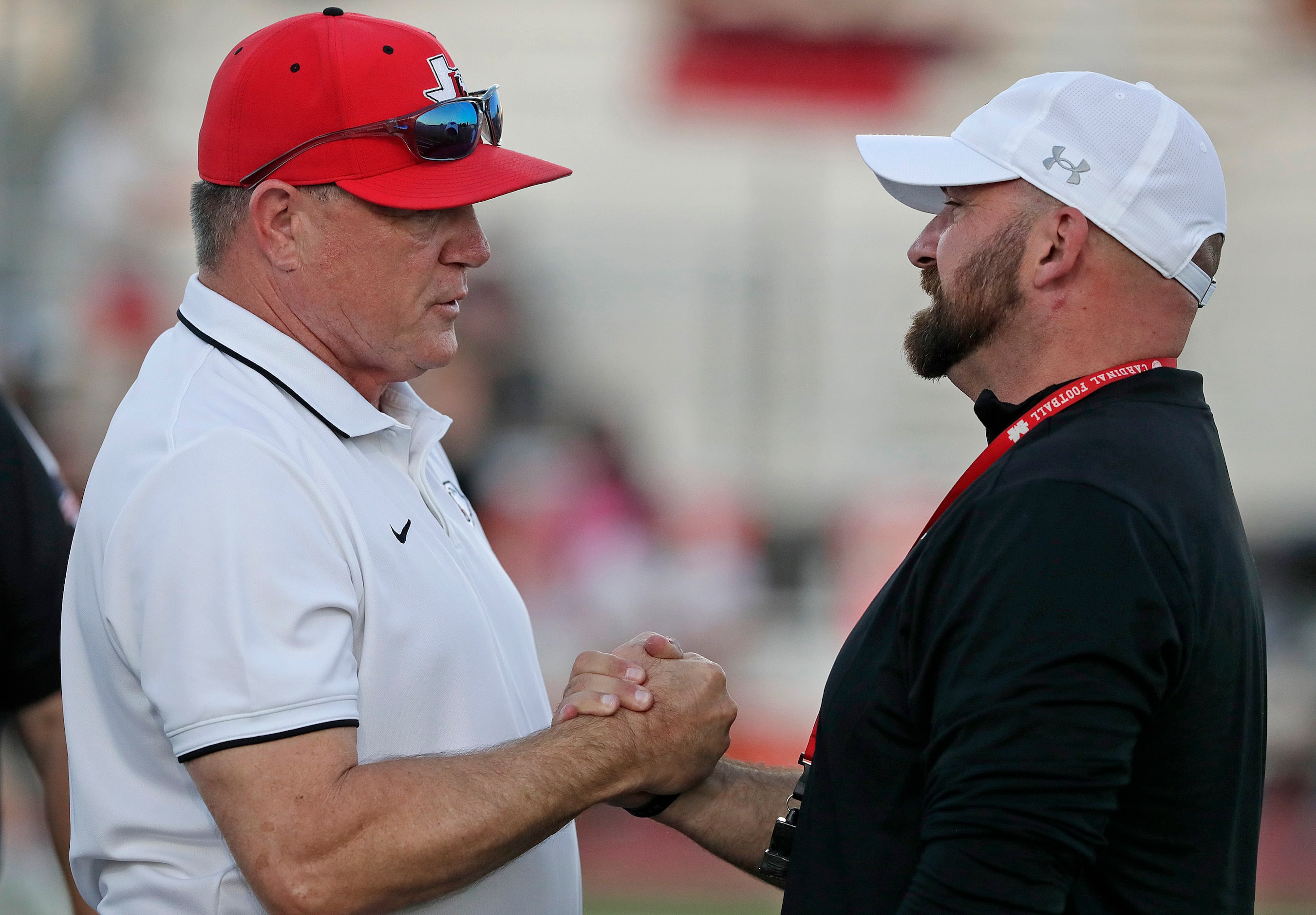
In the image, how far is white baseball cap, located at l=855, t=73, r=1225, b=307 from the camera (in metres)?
1.69

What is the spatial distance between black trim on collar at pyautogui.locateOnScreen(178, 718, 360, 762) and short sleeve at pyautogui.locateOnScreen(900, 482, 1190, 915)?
73 cm

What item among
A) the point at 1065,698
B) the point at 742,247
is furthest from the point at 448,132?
the point at 742,247

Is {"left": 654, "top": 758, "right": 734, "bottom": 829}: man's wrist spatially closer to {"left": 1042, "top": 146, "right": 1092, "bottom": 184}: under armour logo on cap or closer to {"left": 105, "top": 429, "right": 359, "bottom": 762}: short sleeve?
{"left": 105, "top": 429, "right": 359, "bottom": 762}: short sleeve

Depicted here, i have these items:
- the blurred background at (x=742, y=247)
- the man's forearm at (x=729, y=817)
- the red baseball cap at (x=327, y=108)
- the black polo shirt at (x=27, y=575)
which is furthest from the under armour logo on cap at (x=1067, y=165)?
the blurred background at (x=742, y=247)

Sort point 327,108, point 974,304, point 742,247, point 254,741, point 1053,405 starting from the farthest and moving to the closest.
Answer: point 742,247 < point 327,108 < point 974,304 < point 1053,405 < point 254,741

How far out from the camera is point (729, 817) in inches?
85.4

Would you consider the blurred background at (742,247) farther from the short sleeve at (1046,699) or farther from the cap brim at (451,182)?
the short sleeve at (1046,699)

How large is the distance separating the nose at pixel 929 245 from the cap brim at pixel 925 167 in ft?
0.09

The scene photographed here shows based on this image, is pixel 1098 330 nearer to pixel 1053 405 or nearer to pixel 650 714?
pixel 1053 405

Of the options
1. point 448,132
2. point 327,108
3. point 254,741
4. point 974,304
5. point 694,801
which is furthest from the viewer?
point 694,801

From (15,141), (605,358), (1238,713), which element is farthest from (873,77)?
(1238,713)

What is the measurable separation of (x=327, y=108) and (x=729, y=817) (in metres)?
1.30

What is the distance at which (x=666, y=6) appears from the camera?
8.59 m

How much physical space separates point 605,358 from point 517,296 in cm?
100
